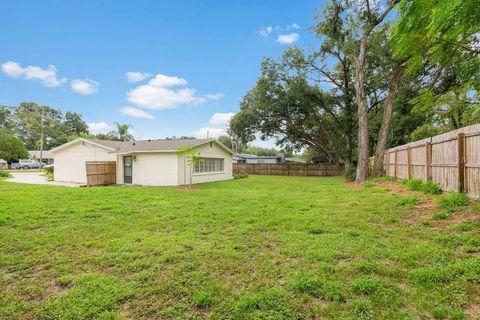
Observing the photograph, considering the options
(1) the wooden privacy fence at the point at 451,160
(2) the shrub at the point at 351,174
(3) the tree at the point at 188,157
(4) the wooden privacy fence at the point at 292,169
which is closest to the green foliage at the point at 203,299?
(1) the wooden privacy fence at the point at 451,160

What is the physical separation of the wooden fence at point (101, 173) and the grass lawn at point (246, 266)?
29.0ft

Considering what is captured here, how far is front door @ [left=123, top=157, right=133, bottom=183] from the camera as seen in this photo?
48.6 ft

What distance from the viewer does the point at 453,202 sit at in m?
5.13

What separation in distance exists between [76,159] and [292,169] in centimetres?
1851

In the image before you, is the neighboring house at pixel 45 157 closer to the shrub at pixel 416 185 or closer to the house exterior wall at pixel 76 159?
the house exterior wall at pixel 76 159

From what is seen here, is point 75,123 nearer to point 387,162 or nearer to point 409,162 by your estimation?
point 387,162

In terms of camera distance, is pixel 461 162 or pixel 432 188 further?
pixel 432 188

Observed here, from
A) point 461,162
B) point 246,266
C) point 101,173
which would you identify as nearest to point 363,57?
point 461,162

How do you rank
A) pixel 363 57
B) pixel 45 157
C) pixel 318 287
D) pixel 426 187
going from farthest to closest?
pixel 45 157
pixel 363 57
pixel 426 187
pixel 318 287

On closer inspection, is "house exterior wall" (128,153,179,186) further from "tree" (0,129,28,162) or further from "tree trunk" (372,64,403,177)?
"tree" (0,129,28,162)

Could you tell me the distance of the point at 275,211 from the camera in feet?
20.7

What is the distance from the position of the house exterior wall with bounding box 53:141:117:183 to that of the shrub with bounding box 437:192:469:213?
15.4 m

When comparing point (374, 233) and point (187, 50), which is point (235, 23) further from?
point (374, 233)

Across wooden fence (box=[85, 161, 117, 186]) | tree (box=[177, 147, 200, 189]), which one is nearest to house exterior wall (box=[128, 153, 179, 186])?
tree (box=[177, 147, 200, 189])
